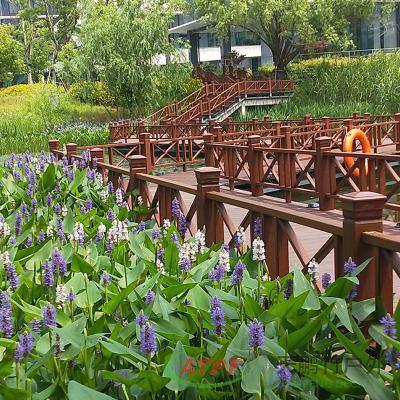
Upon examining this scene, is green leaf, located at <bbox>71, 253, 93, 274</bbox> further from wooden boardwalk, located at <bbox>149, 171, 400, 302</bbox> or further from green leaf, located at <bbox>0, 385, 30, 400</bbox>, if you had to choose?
green leaf, located at <bbox>0, 385, 30, 400</bbox>

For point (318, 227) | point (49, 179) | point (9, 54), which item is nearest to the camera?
point (318, 227)

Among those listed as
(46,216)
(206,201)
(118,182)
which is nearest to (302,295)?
(206,201)

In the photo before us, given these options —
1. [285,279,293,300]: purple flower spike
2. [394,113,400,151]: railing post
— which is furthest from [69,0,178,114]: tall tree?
[285,279,293,300]: purple flower spike

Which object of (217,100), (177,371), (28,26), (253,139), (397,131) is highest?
(28,26)

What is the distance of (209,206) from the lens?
5.24m

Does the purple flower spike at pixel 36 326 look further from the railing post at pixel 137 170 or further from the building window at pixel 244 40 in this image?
the building window at pixel 244 40

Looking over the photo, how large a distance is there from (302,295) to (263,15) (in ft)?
86.8

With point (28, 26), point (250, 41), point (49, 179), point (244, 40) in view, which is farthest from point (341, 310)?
point (28, 26)

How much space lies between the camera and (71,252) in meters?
3.95

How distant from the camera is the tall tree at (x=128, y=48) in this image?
85.8 feet

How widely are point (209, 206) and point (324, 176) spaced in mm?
4337

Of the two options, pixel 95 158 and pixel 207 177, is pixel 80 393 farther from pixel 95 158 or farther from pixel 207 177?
pixel 95 158

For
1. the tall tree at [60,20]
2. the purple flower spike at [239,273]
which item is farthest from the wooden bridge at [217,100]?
the purple flower spike at [239,273]

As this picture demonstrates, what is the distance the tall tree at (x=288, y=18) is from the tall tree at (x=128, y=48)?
2.91 meters
